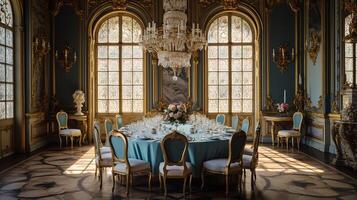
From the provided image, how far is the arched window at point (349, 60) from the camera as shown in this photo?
749cm

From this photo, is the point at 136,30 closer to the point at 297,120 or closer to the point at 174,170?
the point at 297,120

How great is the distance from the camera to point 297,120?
915 cm

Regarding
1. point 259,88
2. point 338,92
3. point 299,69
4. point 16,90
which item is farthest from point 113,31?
point 338,92

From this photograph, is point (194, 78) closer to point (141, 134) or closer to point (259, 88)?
point (259, 88)

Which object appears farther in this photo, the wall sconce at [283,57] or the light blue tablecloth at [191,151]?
the wall sconce at [283,57]

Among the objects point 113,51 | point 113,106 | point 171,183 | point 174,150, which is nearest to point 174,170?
point 174,150

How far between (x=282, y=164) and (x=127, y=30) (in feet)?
19.5

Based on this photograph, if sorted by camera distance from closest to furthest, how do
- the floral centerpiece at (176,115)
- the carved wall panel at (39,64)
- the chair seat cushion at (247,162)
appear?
the chair seat cushion at (247,162) → the floral centerpiece at (176,115) → the carved wall panel at (39,64)

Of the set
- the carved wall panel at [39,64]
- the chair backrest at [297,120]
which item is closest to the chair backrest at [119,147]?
the carved wall panel at [39,64]

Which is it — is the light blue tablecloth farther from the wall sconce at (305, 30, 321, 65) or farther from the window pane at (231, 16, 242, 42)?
the window pane at (231, 16, 242, 42)

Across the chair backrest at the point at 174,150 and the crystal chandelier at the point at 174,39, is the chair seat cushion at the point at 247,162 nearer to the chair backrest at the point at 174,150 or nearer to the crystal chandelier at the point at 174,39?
the chair backrest at the point at 174,150

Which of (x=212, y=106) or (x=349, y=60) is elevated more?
(x=349, y=60)

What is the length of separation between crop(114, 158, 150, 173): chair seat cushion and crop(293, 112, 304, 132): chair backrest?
530 centimetres

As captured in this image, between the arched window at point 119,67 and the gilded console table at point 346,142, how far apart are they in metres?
5.58
